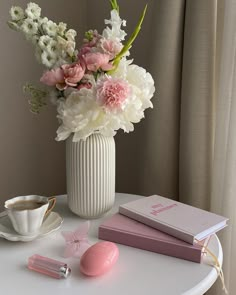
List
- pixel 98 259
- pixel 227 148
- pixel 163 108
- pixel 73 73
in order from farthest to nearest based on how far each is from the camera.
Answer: pixel 163 108
pixel 227 148
pixel 73 73
pixel 98 259

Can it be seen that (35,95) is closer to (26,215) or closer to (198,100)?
(26,215)

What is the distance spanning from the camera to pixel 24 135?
4.87 ft

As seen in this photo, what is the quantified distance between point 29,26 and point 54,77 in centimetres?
12

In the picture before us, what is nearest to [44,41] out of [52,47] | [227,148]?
[52,47]

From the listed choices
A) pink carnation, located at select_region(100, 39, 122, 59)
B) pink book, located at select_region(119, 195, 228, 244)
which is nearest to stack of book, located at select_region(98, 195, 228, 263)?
pink book, located at select_region(119, 195, 228, 244)

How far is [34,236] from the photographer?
34.3 inches

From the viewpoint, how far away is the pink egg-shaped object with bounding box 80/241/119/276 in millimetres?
758

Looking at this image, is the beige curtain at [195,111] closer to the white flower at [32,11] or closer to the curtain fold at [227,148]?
the curtain fold at [227,148]

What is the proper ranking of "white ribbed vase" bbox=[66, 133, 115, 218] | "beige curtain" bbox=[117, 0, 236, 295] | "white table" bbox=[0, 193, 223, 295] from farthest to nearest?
"beige curtain" bbox=[117, 0, 236, 295], "white ribbed vase" bbox=[66, 133, 115, 218], "white table" bbox=[0, 193, 223, 295]

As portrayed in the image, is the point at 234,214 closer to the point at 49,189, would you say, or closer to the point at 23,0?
the point at 49,189

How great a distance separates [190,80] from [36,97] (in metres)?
0.42

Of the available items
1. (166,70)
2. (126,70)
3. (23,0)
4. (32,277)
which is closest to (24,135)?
(23,0)

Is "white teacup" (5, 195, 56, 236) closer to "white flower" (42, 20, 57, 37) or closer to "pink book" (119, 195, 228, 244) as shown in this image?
"pink book" (119, 195, 228, 244)

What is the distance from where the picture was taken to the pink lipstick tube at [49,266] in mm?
762
